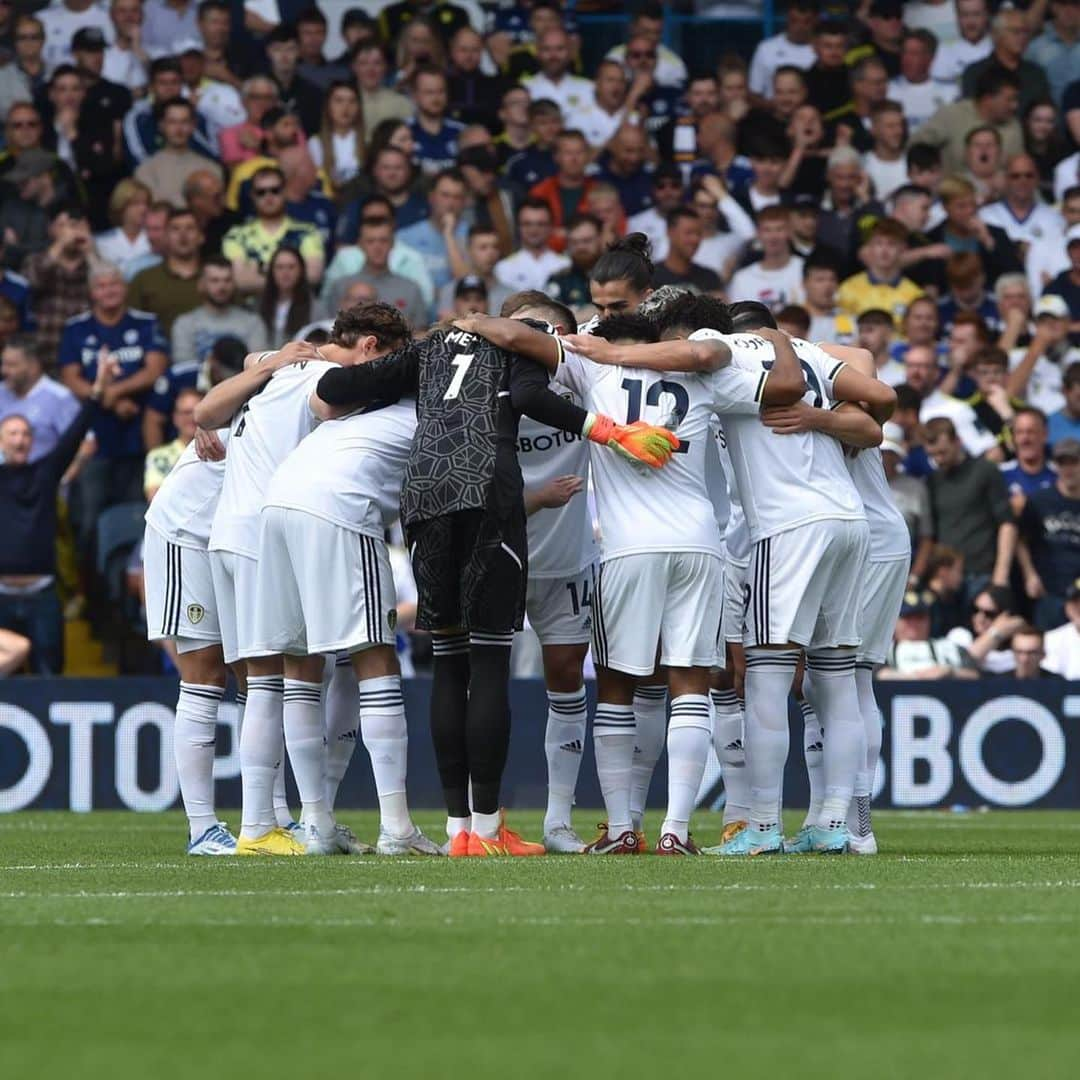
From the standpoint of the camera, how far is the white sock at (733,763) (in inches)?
381

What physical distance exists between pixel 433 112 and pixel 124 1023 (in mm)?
14298

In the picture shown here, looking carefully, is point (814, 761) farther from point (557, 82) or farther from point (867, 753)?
point (557, 82)

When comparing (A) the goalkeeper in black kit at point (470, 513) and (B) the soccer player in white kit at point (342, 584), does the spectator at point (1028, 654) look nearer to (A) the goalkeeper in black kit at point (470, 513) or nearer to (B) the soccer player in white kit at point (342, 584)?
(A) the goalkeeper in black kit at point (470, 513)

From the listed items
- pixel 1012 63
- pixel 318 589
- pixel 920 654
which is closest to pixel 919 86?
pixel 1012 63

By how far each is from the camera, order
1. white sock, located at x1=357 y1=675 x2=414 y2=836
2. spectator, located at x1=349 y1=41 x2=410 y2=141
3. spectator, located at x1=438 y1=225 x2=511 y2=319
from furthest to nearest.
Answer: spectator, located at x1=349 y1=41 x2=410 y2=141, spectator, located at x1=438 y1=225 x2=511 y2=319, white sock, located at x1=357 y1=675 x2=414 y2=836

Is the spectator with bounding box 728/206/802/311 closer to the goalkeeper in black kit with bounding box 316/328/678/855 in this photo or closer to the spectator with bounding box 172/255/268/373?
the spectator with bounding box 172/255/268/373

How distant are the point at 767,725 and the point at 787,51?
11.7m

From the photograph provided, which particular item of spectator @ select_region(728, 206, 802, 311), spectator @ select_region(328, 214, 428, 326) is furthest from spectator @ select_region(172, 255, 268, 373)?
spectator @ select_region(728, 206, 802, 311)

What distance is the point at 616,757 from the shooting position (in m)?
8.93

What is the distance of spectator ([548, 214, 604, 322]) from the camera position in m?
16.5

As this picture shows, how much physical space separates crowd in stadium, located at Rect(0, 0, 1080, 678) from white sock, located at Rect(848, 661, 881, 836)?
5.01m

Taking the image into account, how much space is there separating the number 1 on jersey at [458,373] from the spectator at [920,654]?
260 inches

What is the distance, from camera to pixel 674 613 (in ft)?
28.9

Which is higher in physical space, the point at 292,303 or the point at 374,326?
the point at 292,303
